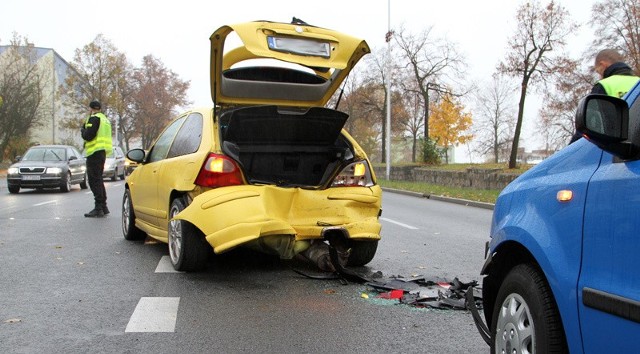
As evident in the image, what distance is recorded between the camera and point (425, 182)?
101ft

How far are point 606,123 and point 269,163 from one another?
4363 millimetres

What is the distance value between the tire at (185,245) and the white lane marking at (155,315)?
87 cm

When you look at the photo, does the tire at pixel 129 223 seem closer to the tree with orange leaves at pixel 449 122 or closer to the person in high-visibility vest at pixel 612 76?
the person in high-visibility vest at pixel 612 76

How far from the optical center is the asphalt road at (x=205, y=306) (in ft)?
13.1

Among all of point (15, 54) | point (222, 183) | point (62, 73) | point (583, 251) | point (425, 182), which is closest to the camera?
point (583, 251)

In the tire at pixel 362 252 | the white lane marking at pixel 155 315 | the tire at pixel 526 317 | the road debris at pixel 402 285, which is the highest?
the tire at pixel 526 317

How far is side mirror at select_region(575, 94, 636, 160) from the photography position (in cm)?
231

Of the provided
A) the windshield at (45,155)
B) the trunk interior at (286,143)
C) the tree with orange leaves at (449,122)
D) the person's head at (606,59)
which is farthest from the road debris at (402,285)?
the tree with orange leaves at (449,122)

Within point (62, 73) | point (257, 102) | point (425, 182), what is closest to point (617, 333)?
point (257, 102)

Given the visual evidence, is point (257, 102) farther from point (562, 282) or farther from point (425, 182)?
point (425, 182)

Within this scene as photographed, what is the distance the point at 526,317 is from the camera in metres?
2.82

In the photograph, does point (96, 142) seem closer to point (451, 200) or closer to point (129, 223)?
point (129, 223)

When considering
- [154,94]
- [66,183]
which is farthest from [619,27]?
[154,94]

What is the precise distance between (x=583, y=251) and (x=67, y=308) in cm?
377
